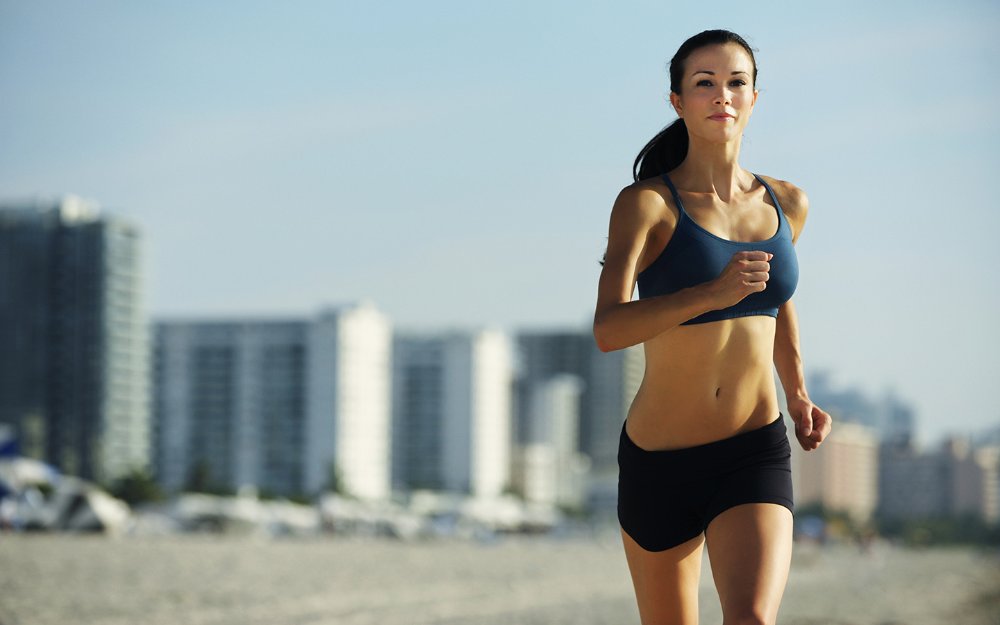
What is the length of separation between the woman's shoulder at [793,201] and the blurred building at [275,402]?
146m

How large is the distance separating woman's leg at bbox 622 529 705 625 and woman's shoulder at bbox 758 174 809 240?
2.98ft

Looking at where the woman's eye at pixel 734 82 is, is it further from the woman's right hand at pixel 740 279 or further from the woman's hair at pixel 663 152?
the woman's right hand at pixel 740 279

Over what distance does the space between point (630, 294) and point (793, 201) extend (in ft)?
2.34

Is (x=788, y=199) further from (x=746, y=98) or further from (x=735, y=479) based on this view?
(x=735, y=479)

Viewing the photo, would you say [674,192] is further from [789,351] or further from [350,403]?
[350,403]

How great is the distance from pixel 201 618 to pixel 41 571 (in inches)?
321

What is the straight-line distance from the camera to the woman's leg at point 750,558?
11.6ft

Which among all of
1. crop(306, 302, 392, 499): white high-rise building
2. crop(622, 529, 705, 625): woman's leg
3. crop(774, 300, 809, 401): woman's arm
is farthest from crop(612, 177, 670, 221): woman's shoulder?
crop(306, 302, 392, 499): white high-rise building

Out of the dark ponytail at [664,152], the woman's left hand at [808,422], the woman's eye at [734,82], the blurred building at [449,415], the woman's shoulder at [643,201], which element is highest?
the woman's eye at [734,82]

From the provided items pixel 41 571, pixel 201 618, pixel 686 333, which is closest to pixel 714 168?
pixel 686 333

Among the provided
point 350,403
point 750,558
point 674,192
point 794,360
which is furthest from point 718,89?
point 350,403

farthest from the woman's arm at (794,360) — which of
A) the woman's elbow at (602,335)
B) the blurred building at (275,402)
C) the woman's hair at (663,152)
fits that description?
the blurred building at (275,402)

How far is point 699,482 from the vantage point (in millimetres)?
3807

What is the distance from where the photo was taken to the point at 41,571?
20.9 metres
